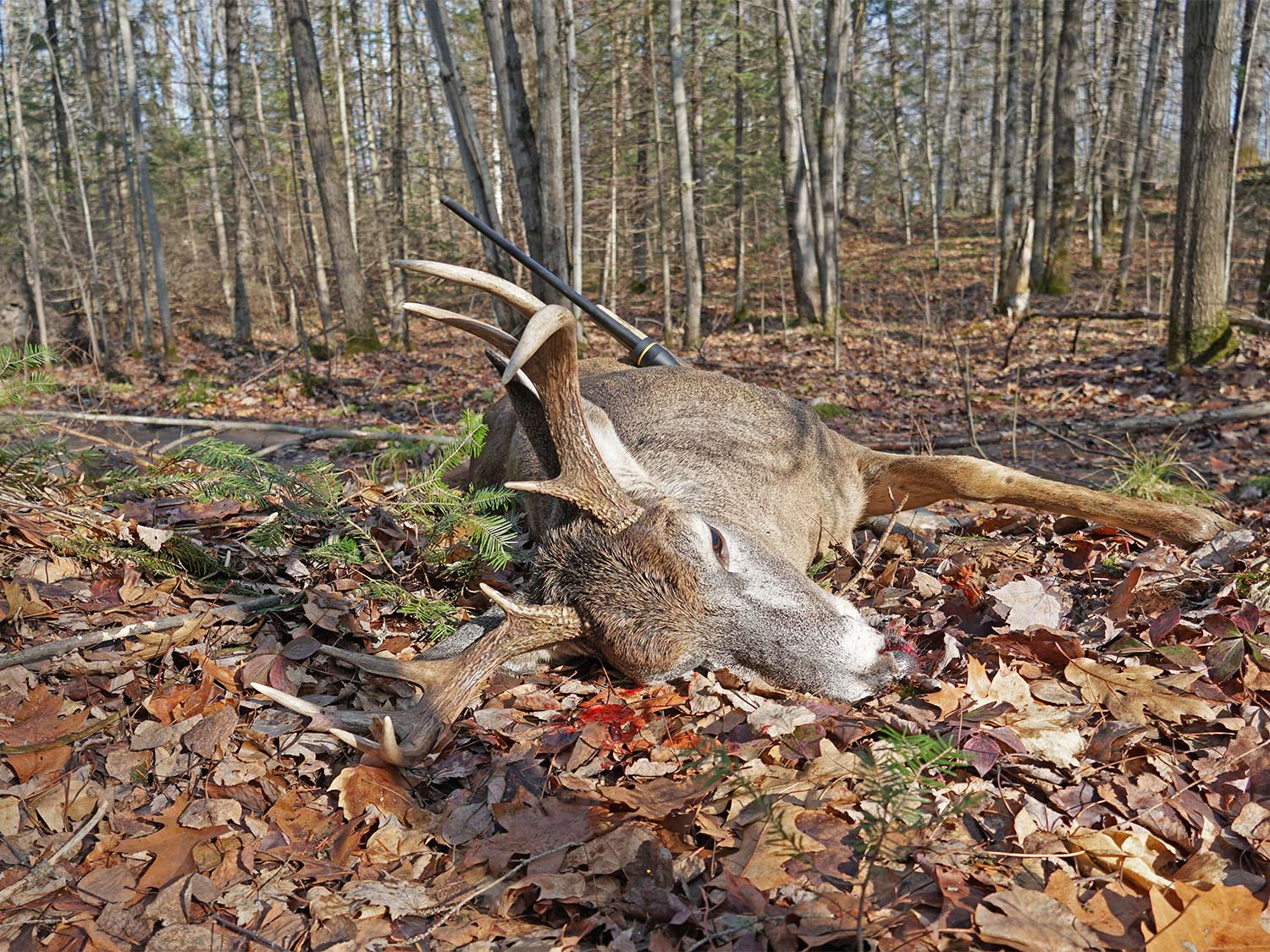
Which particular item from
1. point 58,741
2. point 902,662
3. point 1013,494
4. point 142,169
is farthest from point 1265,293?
point 142,169

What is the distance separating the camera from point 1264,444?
22.3 ft

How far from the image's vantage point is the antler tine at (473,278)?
275 cm

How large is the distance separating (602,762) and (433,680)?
0.69 m

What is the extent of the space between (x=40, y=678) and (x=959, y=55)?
149 ft

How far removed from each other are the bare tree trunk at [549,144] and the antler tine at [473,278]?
792 cm

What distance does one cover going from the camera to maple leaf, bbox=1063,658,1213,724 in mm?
2789

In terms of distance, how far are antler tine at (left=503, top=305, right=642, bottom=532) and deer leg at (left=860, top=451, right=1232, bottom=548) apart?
2.07 metres

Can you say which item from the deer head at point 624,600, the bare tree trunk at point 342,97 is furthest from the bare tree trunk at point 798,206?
the deer head at point 624,600

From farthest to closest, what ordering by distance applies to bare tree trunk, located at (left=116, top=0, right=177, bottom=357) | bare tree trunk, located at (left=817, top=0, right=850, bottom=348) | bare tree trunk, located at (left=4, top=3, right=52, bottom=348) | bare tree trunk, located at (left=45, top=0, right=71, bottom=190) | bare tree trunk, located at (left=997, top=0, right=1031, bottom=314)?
bare tree trunk, located at (left=45, top=0, right=71, bottom=190)
bare tree trunk, located at (left=116, top=0, right=177, bottom=357)
bare tree trunk, located at (left=4, top=3, right=52, bottom=348)
bare tree trunk, located at (left=997, top=0, right=1031, bottom=314)
bare tree trunk, located at (left=817, top=0, right=850, bottom=348)

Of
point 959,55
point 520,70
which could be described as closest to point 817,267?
point 520,70

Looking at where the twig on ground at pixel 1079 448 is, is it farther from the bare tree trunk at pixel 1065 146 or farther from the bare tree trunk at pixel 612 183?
the bare tree trunk at pixel 612 183

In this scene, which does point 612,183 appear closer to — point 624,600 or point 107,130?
point 107,130

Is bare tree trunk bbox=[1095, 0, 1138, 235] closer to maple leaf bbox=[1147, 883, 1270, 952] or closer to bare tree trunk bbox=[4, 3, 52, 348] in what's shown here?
maple leaf bbox=[1147, 883, 1270, 952]

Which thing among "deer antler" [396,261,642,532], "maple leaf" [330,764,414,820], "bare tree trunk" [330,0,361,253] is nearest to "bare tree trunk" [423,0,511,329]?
"deer antler" [396,261,642,532]
